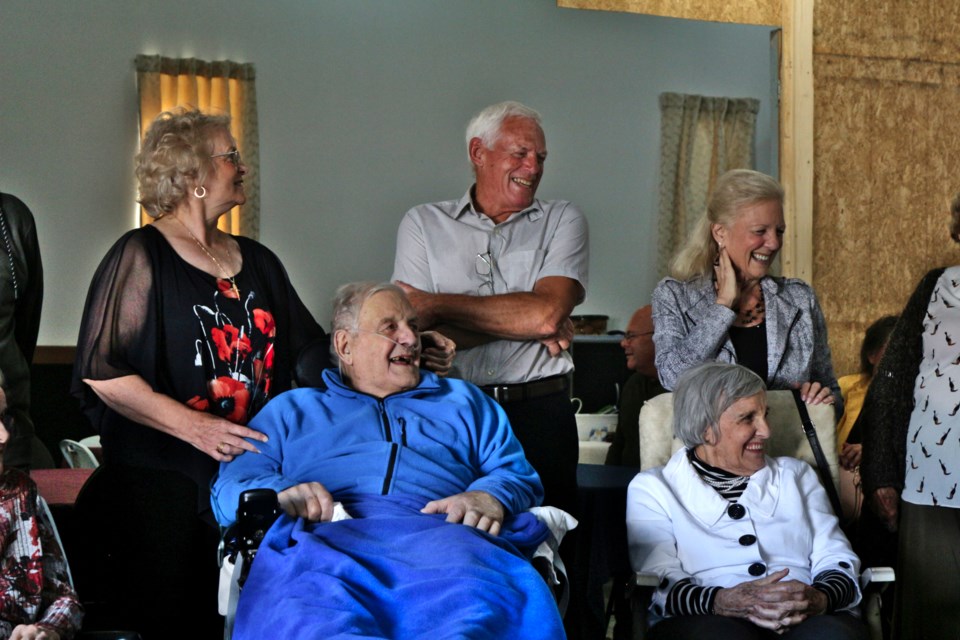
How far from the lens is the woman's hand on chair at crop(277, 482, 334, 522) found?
2219 millimetres

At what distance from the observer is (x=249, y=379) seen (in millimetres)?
2506

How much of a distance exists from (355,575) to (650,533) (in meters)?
0.89

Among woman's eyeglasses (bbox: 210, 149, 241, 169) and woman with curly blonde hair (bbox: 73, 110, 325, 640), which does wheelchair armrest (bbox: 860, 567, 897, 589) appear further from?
woman's eyeglasses (bbox: 210, 149, 241, 169)

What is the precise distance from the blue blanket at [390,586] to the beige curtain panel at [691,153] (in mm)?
6736

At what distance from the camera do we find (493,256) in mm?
2932

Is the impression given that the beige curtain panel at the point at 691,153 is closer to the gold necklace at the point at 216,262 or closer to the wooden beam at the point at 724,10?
the wooden beam at the point at 724,10

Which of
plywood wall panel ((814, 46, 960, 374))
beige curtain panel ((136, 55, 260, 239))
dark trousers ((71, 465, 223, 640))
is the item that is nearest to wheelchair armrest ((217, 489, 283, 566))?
dark trousers ((71, 465, 223, 640))

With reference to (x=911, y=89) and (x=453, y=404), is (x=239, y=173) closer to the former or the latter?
(x=453, y=404)

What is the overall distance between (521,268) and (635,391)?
1.48 meters

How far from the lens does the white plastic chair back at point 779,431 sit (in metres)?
2.95

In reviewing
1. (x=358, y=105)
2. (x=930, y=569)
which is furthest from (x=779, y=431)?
(x=358, y=105)

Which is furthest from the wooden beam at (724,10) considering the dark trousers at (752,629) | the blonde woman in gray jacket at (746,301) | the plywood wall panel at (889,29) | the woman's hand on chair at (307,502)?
the woman's hand on chair at (307,502)

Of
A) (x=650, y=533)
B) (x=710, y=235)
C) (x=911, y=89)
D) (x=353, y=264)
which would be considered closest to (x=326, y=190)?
(x=353, y=264)

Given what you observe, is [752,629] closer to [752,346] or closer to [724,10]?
[752,346]
